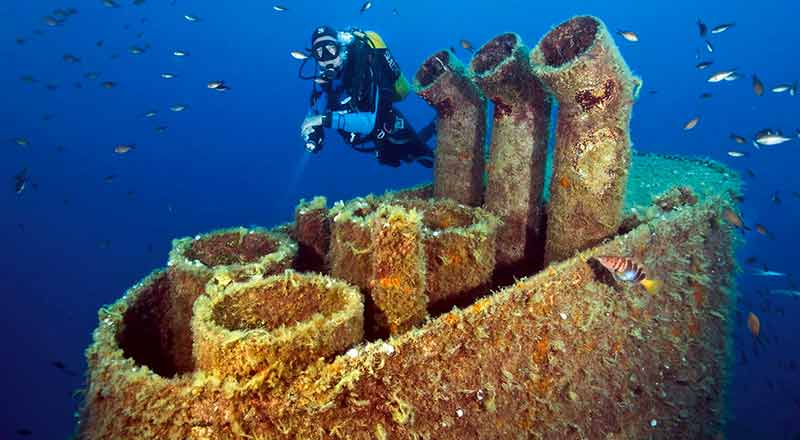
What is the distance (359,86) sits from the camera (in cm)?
729

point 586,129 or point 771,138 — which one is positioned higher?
point 586,129

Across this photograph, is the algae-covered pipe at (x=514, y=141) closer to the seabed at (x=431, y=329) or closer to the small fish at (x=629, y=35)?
the seabed at (x=431, y=329)

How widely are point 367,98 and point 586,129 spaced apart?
4.18 meters

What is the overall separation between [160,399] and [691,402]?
179 inches

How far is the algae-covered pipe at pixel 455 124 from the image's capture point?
16.3ft

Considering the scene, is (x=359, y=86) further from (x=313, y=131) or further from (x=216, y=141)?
(x=216, y=141)

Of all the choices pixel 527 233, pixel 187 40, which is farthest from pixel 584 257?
pixel 187 40

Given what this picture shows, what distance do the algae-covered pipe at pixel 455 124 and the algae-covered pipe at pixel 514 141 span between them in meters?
0.43

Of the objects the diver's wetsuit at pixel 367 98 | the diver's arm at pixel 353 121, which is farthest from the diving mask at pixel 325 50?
the diver's arm at pixel 353 121

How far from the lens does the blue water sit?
23891 millimetres

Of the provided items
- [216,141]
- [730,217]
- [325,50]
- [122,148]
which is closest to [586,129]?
[730,217]

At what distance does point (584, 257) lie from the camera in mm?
3510

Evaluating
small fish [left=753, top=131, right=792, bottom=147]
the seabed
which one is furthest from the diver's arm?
small fish [left=753, top=131, right=792, bottom=147]

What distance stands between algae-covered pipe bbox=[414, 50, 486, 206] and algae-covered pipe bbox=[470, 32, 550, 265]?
1.42 feet
